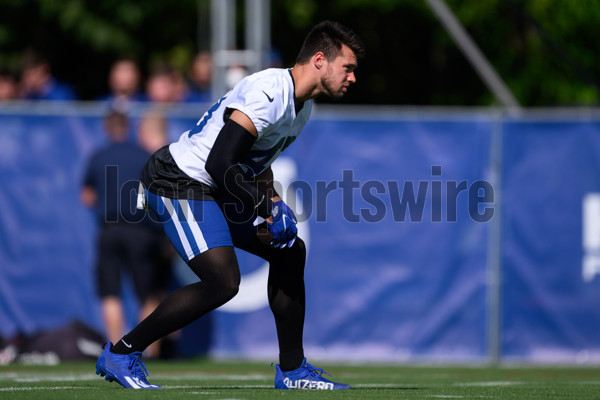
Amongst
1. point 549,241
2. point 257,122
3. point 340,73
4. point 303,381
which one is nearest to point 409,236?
point 549,241

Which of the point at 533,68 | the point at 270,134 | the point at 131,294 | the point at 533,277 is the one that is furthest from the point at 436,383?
the point at 533,68

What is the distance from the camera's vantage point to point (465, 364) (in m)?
9.58

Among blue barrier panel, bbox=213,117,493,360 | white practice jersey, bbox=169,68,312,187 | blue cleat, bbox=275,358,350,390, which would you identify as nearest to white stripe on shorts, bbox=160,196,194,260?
white practice jersey, bbox=169,68,312,187

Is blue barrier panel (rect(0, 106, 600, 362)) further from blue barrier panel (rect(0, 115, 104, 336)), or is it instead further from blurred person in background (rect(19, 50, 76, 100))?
blurred person in background (rect(19, 50, 76, 100))

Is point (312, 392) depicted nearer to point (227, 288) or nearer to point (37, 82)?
point (227, 288)

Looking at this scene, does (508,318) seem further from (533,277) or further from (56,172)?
(56,172)

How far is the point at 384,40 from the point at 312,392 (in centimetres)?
1617

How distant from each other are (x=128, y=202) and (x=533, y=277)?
3711 mm

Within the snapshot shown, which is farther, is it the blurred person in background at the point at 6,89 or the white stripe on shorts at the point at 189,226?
the blurred person in background at the point at 6,89

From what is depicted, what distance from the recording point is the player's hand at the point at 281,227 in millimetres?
5621

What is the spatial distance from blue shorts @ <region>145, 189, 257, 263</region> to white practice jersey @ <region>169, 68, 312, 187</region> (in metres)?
0.15

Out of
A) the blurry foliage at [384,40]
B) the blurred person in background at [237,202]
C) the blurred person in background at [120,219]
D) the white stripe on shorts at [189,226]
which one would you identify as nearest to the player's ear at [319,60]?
the blurred person in background at [237,202]

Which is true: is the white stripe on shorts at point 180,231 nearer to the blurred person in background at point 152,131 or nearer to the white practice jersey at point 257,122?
the white practice jersey at point 257,122

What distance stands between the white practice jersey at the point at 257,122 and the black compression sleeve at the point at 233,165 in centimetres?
11
